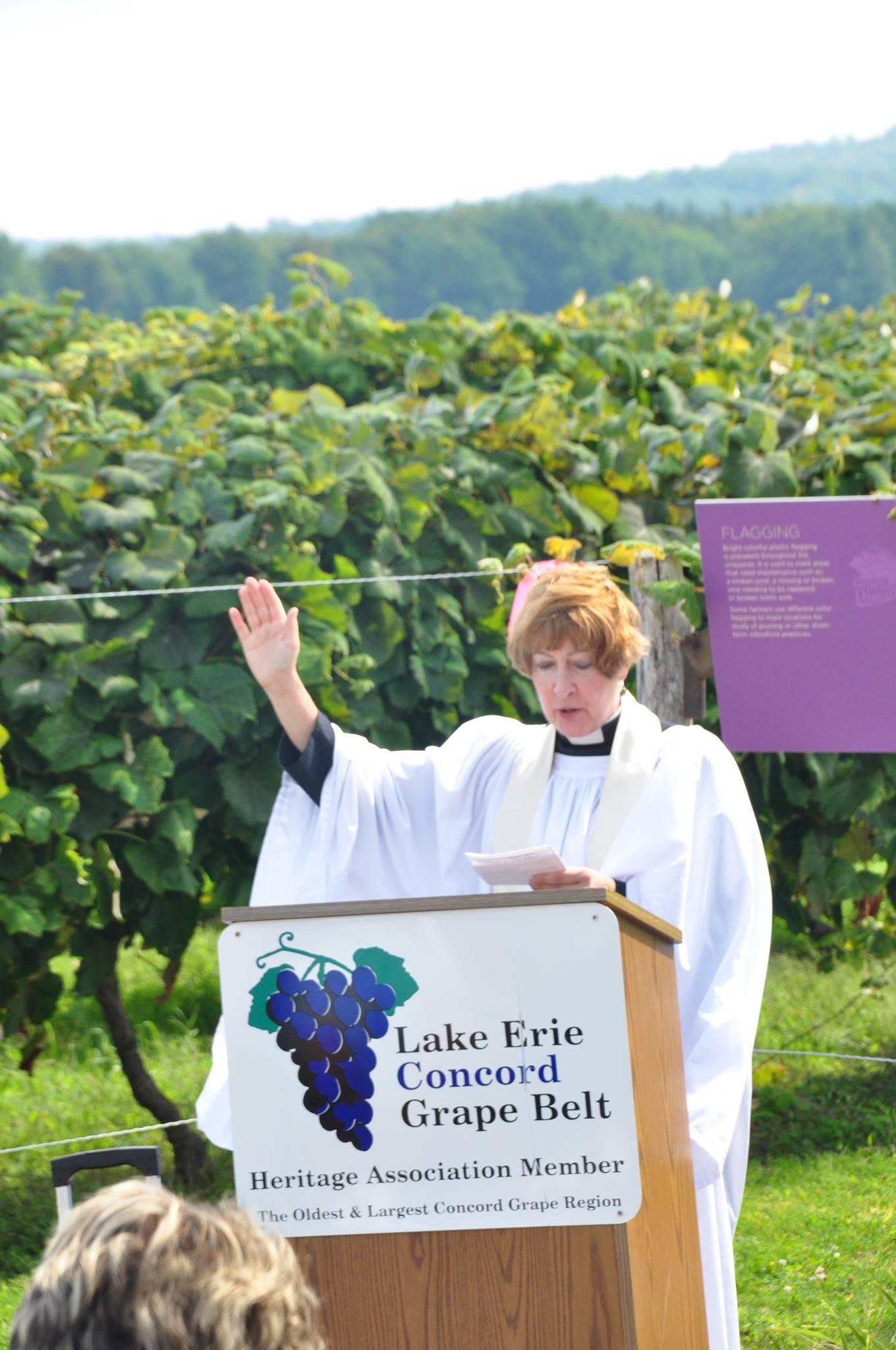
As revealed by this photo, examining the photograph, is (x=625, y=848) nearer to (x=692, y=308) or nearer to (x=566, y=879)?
(x=566, y=879)

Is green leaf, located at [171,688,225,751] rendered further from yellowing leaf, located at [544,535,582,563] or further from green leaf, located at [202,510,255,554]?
yellowing leaf, located at [544,535,582,563]

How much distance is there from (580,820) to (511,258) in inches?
1682

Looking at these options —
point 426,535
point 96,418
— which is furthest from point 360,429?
point 96,418

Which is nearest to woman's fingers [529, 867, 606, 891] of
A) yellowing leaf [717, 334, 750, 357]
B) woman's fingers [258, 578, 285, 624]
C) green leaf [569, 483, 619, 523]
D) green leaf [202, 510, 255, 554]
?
woman's fingers [258, 578, 285, 624]

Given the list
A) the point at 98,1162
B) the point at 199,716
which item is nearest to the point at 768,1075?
the point at 199,716

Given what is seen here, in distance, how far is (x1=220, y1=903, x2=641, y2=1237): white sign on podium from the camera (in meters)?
2.56

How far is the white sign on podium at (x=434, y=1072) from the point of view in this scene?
256 cm

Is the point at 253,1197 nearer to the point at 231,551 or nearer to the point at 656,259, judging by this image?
the point at 231,551

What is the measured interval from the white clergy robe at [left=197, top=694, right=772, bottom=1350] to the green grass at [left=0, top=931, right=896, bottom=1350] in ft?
2.72

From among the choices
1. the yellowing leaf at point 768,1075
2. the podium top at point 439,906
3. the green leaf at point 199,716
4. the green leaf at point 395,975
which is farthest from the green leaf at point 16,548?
the yellowing leaf at point 768,1075

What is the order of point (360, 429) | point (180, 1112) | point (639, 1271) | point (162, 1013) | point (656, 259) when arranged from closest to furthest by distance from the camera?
point (639, 1271) → point (360, 429) → point (180, 1112) → point (162, 1013) → point (656, 259)

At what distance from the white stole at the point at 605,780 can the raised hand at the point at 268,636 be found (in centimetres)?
50

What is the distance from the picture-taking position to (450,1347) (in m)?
2.55

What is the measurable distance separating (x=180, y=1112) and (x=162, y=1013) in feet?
3.86
